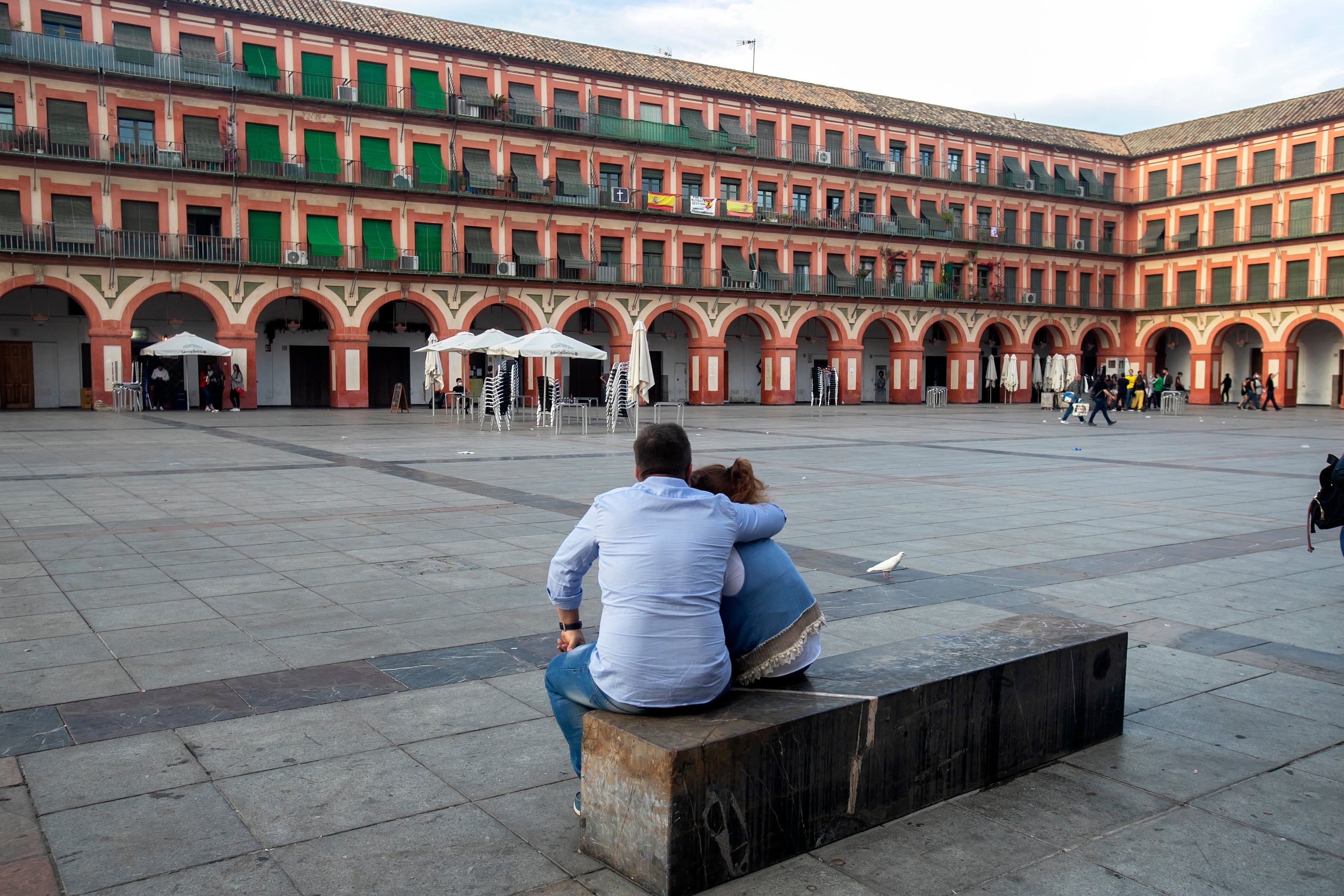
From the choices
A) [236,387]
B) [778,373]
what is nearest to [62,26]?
[236,387]

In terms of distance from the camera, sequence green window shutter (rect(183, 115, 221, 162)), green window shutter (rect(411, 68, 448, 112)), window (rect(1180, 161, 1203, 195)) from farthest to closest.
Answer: window (rect(1180, 161, 1203, 195))
green window shutter (rect(411, 68, 448, 112))
green window shutter (rect(183, 115, 221, 162))

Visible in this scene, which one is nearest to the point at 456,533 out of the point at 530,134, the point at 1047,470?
the point at 1047,470

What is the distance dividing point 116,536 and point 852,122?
3942 cm

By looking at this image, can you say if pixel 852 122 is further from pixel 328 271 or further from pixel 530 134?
pixel 328 271

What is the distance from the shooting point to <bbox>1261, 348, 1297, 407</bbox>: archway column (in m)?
43.5

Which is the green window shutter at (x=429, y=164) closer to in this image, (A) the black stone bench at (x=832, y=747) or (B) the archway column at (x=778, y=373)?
(B) the archway column at (x=778, y=373)

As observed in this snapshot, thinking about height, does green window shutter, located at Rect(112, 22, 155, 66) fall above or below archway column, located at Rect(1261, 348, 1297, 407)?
above

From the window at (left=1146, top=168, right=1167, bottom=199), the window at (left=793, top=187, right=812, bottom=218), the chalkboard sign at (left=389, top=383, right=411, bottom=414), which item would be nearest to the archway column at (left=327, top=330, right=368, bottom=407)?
the chalkboard sign at (left=389, top=383, right=411, bottom=414)

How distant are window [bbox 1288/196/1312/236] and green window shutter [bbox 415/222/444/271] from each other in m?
34.2

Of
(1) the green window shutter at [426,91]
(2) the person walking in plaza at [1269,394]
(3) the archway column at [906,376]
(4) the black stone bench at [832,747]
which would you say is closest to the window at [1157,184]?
(2) the person walking in plaza at [1269,394]

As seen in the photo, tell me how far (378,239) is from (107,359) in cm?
889

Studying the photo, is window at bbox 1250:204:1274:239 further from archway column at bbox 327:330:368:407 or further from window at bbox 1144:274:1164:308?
archway column at bbox 327:330:368:407

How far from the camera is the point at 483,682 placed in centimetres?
457

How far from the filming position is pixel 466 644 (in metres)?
5.16
